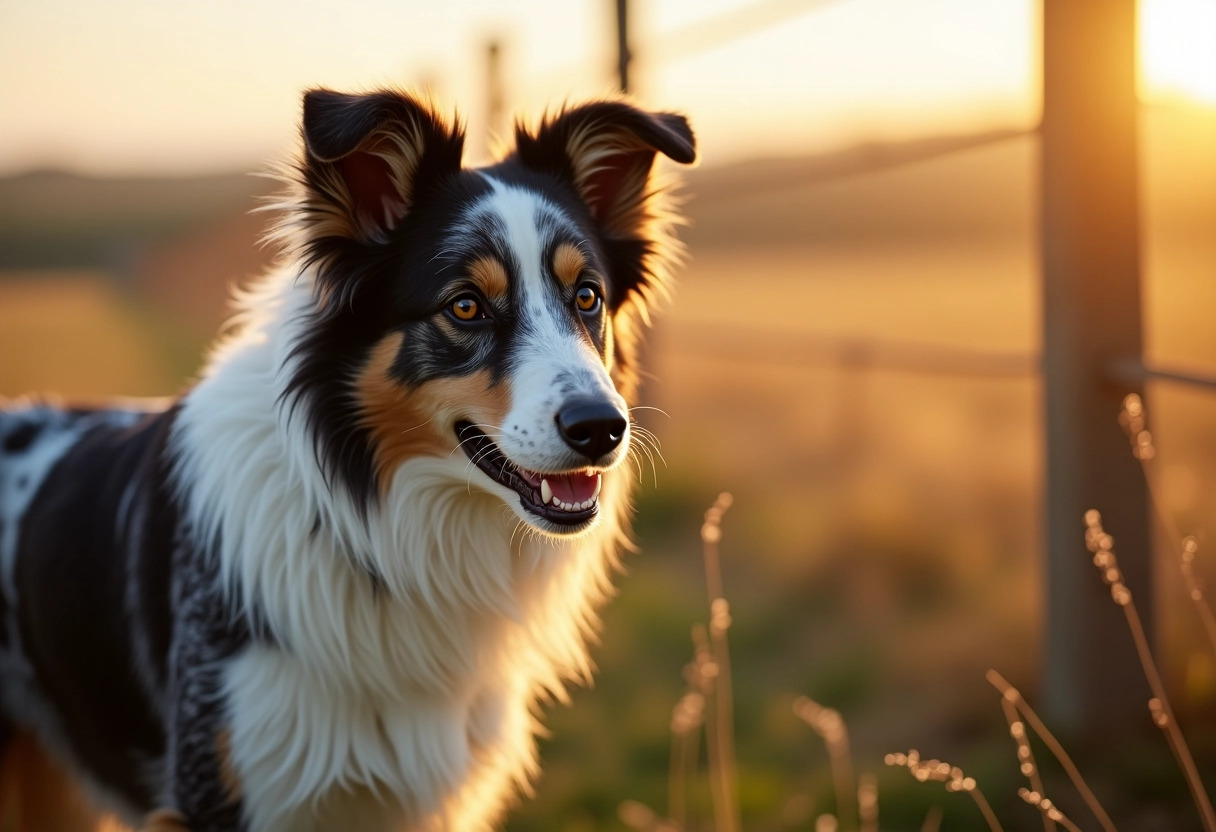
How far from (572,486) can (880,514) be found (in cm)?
383

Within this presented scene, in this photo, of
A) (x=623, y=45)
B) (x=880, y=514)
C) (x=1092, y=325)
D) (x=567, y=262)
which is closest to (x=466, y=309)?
(x=567, y=262)

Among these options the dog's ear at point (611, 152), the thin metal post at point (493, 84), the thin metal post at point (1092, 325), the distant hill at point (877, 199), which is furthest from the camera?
the thin metal post at point (493, 84)

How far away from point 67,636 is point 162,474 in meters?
0.55

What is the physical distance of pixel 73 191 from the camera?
26344 mm

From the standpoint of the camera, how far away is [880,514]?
6133 millimetres

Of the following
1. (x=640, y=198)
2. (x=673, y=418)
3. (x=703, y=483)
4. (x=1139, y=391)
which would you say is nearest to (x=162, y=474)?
(x=640, y=198)

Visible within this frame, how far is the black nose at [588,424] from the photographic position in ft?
8.04

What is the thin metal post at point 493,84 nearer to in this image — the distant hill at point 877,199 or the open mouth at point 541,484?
the distant hill at point 877,199

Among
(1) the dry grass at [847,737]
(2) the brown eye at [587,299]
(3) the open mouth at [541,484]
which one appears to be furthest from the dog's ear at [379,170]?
(1) the dry grass at [847,737]

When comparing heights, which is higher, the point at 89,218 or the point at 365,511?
the point at 89,218

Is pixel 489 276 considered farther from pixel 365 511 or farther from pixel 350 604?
pixel 350 604

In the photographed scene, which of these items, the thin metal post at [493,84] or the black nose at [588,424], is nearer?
the black nose at [588,424]

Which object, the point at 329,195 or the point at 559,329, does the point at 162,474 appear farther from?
the point at 559,329

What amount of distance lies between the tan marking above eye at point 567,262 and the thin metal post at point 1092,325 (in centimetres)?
195
